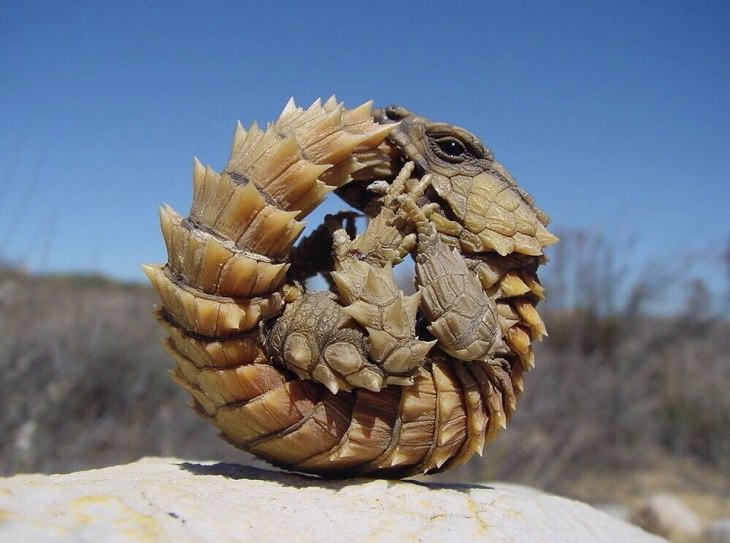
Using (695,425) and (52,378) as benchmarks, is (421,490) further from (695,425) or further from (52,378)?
(695,425)

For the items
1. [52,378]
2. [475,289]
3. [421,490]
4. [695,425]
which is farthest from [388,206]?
[695,425]

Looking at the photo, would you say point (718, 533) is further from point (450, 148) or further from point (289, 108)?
point (289, 108)

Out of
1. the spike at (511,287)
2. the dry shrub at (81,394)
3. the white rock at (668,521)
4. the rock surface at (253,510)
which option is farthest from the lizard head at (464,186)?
the white rock at (668,521)

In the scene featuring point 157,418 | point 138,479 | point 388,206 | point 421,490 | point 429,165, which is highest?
point 429,165

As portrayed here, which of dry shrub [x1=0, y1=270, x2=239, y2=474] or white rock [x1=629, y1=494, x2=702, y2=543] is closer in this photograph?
dry shrub [x1=0, y1=270, x2=239, y2=474]

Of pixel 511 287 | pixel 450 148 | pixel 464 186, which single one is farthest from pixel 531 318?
pixel 450 148

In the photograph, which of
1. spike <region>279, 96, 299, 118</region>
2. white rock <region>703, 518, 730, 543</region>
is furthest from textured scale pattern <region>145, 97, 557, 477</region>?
white rock <region>703, 518, 730, 543</region>

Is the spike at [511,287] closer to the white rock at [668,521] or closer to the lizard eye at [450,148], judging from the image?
the lizard eye at [450,148]

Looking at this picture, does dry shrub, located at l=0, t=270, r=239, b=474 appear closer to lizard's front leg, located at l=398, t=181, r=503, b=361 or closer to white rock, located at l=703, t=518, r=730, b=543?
lizard's front leg, located at l=398, t=181, r=503, b=361
